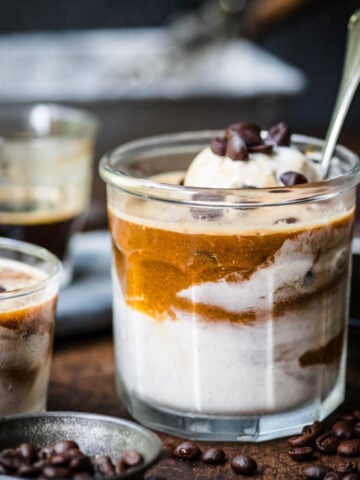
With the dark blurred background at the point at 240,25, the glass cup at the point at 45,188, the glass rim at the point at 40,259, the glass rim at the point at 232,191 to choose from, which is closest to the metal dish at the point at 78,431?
the glass rim at the point at 40,259

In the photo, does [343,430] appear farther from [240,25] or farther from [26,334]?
[240,25]

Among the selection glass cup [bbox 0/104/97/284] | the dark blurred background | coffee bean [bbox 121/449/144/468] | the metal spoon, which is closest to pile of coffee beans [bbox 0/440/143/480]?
coffee bean [bbox 121/449/144/468]

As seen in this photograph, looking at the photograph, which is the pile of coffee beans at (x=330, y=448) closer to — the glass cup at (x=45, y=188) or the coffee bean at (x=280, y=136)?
the coffee bean at (x=280, y=136)

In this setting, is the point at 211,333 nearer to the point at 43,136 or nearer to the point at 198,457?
the point at 198,457

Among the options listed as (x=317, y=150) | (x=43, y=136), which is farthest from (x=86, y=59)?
(x=317, y=150)

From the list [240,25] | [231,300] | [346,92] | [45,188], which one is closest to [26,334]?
[231,300]
